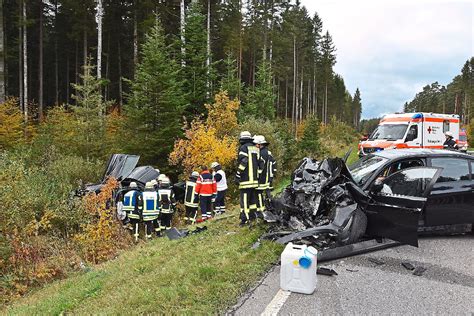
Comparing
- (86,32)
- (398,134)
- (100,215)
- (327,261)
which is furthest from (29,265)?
(86,32)

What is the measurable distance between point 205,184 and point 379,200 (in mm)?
6682

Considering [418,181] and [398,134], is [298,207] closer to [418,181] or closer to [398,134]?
[418,181]

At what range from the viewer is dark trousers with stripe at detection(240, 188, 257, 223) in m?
7.88

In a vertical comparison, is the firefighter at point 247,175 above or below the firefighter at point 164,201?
above

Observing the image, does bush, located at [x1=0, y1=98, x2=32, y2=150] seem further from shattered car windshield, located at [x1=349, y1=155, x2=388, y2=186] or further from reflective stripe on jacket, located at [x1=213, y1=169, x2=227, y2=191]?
shattered car windshield, located at [x1=349, y1=155, x2=388, y2=186]

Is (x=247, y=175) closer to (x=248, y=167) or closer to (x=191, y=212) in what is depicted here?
(x=248, y=167)

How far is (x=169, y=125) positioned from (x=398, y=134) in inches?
404

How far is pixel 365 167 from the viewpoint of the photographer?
724 centimetres

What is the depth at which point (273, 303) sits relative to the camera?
4219mm

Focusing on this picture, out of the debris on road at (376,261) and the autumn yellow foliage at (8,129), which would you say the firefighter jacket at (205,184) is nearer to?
the debris on road at (376,261)

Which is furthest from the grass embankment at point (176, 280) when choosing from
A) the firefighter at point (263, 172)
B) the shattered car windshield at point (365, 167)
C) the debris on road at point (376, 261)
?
the shattered car windshield at point (365, 167)

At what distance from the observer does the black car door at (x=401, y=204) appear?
5.55 m

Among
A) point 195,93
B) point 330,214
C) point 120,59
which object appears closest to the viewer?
point 330,214

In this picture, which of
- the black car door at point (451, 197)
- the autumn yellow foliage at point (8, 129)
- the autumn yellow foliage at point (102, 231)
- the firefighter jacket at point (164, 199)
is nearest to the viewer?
the black car door at point (451, 197)
